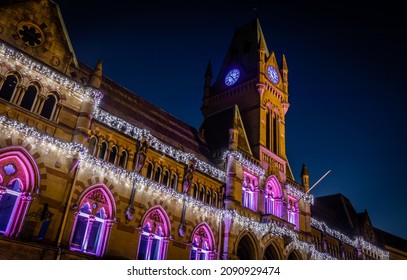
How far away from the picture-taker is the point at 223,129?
1307 inches

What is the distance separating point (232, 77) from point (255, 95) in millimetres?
4428

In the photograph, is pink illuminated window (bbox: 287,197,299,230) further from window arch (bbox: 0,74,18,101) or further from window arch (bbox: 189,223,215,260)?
window arch (bbox: 0,74,18,101)

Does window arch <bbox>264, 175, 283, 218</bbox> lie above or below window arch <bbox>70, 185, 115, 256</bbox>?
above

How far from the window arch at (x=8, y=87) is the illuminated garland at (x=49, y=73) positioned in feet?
2.97

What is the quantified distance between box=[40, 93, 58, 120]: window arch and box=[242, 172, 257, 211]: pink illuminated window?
1573 centimetres

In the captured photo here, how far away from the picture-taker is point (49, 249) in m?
17.3

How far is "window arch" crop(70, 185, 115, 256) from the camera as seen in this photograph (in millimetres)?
19381

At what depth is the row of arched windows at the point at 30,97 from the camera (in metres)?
18.2

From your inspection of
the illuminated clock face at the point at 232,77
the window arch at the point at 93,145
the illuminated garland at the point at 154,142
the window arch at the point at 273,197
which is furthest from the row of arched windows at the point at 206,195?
the illuminated clock face at the point at 232,77

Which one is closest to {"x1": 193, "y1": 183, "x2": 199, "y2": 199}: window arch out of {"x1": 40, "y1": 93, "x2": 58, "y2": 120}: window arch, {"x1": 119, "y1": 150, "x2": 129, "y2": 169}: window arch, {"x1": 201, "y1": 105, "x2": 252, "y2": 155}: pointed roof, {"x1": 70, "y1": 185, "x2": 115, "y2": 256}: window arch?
{"x1": 201, "y1": 105, "x2": 252, "y2": 155}: pointed roof

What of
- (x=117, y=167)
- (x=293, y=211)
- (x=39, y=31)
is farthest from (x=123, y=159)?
(x=293, y=211)

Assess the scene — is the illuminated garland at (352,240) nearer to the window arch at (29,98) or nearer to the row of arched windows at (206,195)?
the row of arched windows at (206,195)

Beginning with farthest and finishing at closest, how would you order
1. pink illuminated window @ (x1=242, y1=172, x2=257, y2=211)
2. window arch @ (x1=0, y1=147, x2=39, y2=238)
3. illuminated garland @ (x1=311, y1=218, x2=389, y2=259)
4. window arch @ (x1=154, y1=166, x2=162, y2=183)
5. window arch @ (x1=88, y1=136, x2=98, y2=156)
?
illuminated garland @ (x1=311, y1=218, x2=389, y2=259) < pink illuminated window @ (x1=242, y1=172, x2=257, y2=211) < window arch @ (x1=154, y1=166, x2=162, y2=183) < window arch @ (x1=88, y1=136, x2=98, y2=156) < window arch @ (x1=0, y1=147, x2=39, y2=238)
